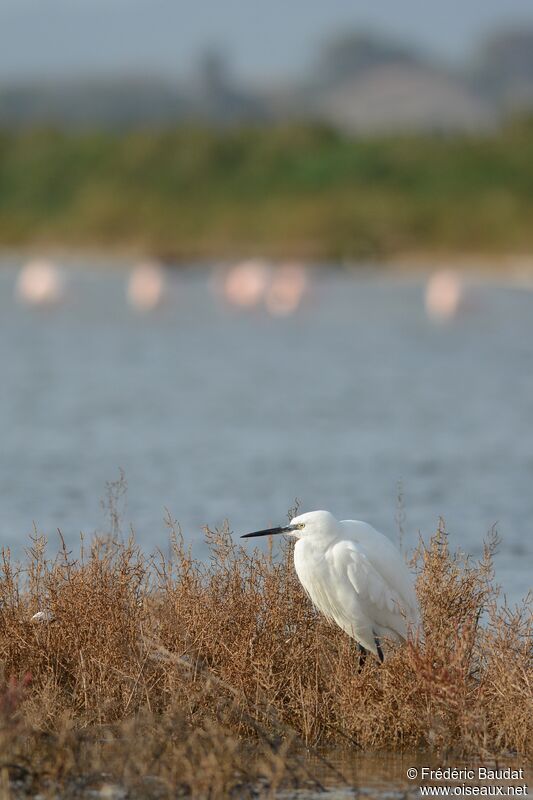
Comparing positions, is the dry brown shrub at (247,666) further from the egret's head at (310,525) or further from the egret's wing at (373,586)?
the egret's head at (310,525)

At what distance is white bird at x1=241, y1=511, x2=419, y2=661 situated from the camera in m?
6.77

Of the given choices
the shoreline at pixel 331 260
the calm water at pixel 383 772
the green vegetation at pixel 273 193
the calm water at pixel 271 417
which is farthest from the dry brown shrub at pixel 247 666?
the green vegetation at pixel 273 193

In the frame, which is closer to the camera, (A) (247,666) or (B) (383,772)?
(B) (383,772)

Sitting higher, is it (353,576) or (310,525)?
(310,525)

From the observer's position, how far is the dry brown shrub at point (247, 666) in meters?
6.30

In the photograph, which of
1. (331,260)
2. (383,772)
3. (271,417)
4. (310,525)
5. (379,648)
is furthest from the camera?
(331,260)

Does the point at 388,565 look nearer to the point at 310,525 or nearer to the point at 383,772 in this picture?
the point at 310,525

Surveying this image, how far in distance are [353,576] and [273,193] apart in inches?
1544

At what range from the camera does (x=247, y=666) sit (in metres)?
6.69

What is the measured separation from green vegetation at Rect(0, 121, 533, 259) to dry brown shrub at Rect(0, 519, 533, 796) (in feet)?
109

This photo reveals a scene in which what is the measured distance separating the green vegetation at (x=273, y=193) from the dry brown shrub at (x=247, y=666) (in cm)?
3310

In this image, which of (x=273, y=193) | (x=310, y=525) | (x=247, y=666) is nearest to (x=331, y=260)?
(x=273, y=193)

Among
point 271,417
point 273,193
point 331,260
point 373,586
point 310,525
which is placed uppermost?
point 273,193

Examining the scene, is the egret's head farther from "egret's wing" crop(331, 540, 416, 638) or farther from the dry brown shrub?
the dry brown shrub
